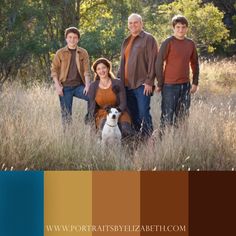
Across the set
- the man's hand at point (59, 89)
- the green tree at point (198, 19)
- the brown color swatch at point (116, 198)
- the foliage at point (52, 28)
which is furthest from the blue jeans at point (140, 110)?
the green tree at point (198, 19)

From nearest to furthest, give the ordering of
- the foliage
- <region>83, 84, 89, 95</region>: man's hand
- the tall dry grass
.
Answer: the tall dry grass, <region>83, 84, 89, 95</region>: man's hand, the foliage

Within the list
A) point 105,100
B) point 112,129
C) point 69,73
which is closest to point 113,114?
point 112,129

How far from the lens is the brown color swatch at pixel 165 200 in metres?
4.35

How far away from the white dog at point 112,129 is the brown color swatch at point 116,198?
2280 mm

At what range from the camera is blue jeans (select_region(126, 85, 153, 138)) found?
6971mm

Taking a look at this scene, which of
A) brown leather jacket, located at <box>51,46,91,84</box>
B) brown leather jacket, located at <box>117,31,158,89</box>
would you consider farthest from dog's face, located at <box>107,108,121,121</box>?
brown leather jacket, located at <box>51,46,91,84</box>

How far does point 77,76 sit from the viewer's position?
7449 mm

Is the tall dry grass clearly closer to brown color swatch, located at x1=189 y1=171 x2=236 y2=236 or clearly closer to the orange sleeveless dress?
the orange sleeveless dress

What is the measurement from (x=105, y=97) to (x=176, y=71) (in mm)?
917

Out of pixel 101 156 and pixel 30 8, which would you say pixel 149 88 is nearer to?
pixel 101 156

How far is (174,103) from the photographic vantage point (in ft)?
22.7

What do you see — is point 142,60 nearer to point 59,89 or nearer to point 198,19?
point 59,89

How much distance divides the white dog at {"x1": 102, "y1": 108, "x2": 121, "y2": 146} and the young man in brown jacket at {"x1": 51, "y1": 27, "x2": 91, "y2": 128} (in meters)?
0.70

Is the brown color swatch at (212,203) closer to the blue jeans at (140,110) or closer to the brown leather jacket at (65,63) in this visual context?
the blue jeans at (140,110)
